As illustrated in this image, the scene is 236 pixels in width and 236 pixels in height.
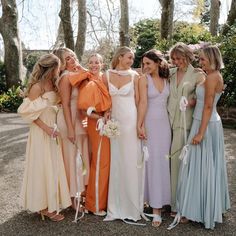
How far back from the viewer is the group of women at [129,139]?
3.80 metres

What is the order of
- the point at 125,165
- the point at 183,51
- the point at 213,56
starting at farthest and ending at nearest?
the point at 125,165 → the point at 183,51 → the point at 213,56

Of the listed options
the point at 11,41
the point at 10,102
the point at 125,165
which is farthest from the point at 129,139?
the point at 11,41

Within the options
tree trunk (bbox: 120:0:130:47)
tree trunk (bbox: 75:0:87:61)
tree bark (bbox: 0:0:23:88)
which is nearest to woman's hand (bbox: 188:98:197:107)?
tree trunk (bbox: 120:0:130:47)

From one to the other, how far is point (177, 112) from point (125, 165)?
32.8 inches

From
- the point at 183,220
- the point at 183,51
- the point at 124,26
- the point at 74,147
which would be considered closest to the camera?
the point at 183,51

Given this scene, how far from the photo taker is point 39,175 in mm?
3932

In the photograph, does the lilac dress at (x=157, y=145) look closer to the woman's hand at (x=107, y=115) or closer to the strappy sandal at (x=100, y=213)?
the woman's hand at (x=107, y=115)

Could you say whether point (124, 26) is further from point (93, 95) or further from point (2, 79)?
point (93, 95)

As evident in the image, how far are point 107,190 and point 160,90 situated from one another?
4.30ft

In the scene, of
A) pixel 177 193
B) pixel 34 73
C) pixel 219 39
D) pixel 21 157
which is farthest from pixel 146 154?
pixel 219 39

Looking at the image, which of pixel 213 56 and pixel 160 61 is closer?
pixel 213 56

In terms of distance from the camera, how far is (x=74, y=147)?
4195 millimetres

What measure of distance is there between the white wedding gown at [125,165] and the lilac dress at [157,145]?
0.13m

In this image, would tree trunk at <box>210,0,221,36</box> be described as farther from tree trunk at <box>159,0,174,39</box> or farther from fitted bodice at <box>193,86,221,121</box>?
fitted bodice at <box>193,86,221,121</box>
